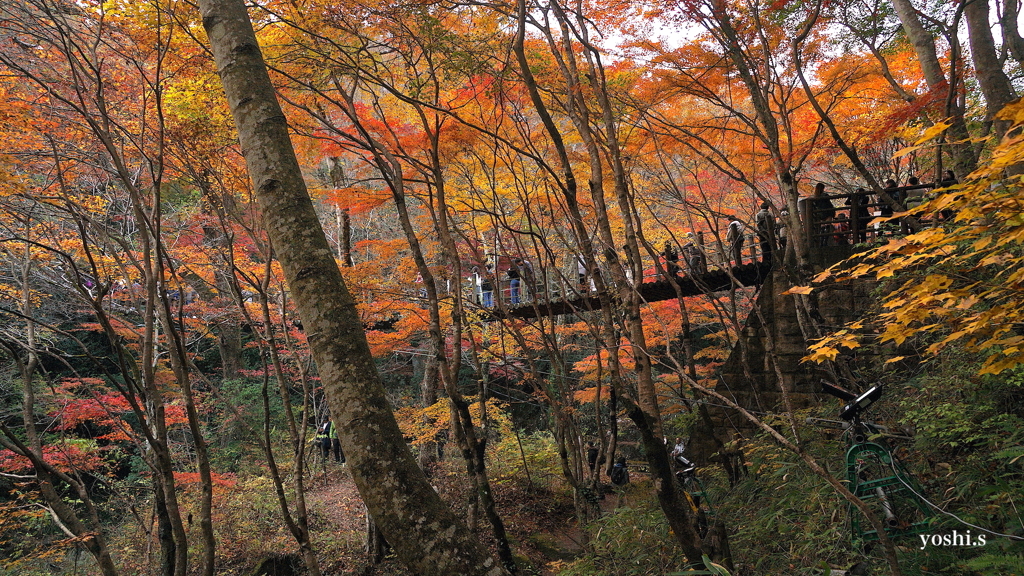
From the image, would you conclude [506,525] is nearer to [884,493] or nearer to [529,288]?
[529,288]

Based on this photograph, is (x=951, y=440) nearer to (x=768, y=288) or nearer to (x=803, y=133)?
(x=768, y=288)

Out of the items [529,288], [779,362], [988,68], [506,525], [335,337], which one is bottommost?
[506,525]

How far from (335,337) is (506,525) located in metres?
8.58

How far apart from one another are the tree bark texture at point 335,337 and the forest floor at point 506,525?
6.21 meters

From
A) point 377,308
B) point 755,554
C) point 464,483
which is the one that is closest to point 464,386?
point 464,483

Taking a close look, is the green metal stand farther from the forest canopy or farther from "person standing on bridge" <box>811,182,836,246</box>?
"person standing on bridge" <box>811,182,836,246</box>

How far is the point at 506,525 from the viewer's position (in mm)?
9289

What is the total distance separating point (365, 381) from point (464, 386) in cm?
1588

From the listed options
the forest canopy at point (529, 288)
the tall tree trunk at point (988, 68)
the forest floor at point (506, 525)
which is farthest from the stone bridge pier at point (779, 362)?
the forest floor at point (506, 525)

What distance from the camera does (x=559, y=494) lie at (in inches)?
419

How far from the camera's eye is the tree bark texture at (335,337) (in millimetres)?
1629

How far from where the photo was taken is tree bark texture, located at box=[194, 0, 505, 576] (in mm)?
1629

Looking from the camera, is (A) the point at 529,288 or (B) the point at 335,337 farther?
(A) the point at 529,288

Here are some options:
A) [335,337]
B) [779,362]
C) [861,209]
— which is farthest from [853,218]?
[335,337]
